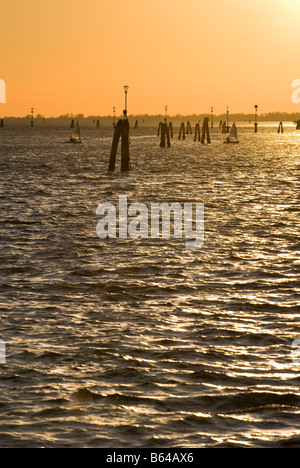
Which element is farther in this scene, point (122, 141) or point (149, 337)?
point (122, 141)

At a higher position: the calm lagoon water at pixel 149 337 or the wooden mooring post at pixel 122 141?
the wooden mooring post at pixel 122 141

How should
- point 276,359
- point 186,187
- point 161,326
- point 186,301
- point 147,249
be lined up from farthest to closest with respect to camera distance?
point 186,187 → point 147,249 → point 186,301 → point 161,326 → point 276,359

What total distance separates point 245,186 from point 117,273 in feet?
71.4

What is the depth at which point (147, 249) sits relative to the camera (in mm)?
18625

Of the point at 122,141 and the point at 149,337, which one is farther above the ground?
the point at 122,141

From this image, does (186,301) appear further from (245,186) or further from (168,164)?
(168,164)

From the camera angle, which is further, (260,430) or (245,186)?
(245,186)

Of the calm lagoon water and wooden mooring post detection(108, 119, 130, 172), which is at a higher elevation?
wooden mooring post detection(108, 119, 130, 172)

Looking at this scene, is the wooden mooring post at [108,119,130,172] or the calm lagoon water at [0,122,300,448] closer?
the calm lagoon water at [0,122,300,448]

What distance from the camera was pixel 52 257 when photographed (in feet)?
56.9

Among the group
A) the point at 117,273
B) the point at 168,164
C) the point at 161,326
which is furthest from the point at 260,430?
the point at 168,164

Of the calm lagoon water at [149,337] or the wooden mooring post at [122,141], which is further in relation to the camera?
the wooden mooring post at [122,141]

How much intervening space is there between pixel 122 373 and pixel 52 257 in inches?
307
